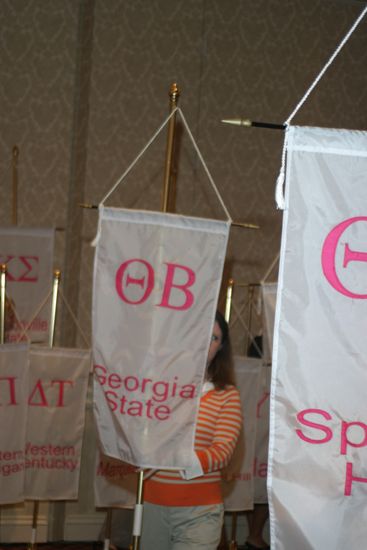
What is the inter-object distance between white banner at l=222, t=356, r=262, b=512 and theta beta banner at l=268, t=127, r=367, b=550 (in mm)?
2473

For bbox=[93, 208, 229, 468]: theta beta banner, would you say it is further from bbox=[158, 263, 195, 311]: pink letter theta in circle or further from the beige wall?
the beige wall

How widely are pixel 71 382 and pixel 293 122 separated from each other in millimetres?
2423

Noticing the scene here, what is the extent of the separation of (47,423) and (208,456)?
5.21ft

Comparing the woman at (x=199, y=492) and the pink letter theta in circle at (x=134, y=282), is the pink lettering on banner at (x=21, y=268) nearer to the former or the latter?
the pink letter theta in circle at (x=134, y=282)

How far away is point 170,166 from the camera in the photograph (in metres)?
3.24

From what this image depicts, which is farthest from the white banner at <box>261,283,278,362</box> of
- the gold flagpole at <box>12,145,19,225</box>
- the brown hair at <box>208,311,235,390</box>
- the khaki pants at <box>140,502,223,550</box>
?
the gold flagpole at <box>12,145,19,225</box>

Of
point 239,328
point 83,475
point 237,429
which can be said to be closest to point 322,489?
point 237,429

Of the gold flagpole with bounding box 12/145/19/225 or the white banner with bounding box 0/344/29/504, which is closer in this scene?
the white banner with bounding box 0/344/29/504

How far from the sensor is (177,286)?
3.00 meters

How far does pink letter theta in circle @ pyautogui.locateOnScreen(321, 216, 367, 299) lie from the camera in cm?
179

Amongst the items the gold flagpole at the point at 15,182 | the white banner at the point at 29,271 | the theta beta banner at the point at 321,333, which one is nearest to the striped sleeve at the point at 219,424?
the theta beta banner at the point at 321,333

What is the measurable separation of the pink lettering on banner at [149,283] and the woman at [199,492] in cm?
34

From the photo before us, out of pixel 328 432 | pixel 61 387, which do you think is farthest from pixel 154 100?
pixel 328 432

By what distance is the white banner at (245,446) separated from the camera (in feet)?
14.0
